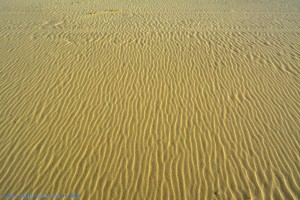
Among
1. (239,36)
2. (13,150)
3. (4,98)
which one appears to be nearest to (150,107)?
(13,150)

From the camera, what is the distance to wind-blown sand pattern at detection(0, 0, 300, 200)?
4402 millimetres

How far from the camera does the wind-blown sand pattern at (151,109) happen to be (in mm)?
4402

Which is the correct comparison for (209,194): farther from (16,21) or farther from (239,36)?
(16,21)

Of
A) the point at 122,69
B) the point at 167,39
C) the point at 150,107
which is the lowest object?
→ the point at 150,107

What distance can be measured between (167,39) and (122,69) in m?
2.74

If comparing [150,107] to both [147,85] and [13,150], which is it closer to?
[147,85]

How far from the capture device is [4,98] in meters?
6.32

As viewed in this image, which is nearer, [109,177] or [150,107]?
[109,177]

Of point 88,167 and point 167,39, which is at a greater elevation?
point 167,39

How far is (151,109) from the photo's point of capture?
5980 mm

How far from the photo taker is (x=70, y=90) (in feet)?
21.8

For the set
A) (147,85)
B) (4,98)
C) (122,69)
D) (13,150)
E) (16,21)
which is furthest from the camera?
(16,21)

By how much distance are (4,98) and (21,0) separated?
402 inches

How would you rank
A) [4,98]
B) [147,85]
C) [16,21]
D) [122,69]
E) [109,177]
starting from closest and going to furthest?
[109,177], [4,98], [147,85], [122,69], [16,21]
